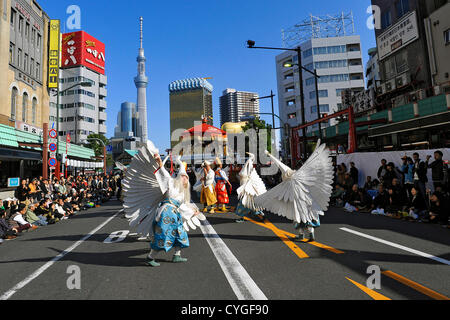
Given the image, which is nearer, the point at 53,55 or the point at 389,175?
the point at 389,175

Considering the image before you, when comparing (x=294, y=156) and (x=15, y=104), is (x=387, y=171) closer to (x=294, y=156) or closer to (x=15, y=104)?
(x=294, y=156)

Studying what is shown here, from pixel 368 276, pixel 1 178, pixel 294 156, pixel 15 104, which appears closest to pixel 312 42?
pixel 294 156

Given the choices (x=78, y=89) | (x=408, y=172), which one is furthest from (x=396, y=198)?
(x=78, y=89)

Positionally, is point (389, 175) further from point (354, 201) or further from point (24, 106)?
point (24, 106)

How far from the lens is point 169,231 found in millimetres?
4602

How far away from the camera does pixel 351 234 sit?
21.0 ft

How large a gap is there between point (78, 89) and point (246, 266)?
71.2m

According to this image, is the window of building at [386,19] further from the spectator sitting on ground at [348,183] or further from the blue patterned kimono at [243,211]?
the blue patterned kimono at [243,211]

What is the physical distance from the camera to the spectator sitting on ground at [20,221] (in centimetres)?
837

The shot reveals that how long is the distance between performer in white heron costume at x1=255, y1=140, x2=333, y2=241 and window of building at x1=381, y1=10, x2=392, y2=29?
75.1 ft

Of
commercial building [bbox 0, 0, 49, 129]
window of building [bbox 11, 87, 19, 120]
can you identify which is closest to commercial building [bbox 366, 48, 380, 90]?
commercial building [bbox 0, 0, 49, 129]

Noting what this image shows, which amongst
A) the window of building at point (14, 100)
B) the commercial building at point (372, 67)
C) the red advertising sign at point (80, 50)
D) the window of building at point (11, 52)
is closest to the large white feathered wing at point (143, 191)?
the window of building at point (14, 100)

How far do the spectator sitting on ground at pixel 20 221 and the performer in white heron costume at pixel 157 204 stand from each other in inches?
219

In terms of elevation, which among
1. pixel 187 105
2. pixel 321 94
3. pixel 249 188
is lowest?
pixel 249 188
